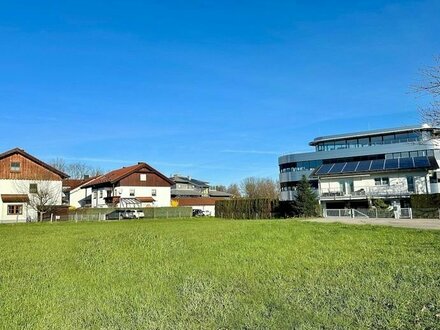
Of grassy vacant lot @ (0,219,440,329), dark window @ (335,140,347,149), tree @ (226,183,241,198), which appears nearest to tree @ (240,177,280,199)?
tree @ (226,183,241,198)

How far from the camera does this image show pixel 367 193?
1759 inches

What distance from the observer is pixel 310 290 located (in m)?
6.29

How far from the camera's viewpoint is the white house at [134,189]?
5966cm

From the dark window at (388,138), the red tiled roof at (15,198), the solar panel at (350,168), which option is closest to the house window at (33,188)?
the red tiled roof at (15,198)

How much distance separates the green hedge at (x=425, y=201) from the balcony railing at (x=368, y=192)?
646cm

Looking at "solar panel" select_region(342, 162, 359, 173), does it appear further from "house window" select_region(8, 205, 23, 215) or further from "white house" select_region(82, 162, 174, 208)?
"house window" select_region(8, 205, 23, 215)

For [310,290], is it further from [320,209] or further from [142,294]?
[320,209]

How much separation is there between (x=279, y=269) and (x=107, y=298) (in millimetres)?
3661

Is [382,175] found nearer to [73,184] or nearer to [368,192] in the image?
[368,192]

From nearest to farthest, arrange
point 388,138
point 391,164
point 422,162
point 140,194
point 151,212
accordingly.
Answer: point 422,162, point 391,164, point 151,212, point 140,194, point 388,138

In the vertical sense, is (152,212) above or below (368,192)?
below

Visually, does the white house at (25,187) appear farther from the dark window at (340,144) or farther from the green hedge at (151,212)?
the dark window at (340,144)

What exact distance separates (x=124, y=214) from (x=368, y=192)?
2969cm

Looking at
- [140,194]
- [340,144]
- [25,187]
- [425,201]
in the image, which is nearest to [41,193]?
[25,187]
